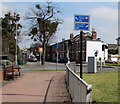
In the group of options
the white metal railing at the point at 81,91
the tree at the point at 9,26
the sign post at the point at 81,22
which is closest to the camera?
the white metal railing at the point at 81,91

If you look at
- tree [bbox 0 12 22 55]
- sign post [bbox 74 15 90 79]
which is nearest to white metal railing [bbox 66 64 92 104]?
sign post [bbox 74 15 90 79]

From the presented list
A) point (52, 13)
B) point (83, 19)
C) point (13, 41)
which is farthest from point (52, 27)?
point (83, 19)

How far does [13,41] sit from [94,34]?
105ft

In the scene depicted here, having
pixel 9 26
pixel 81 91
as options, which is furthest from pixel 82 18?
pixel 9 26

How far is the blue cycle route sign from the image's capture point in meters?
9.01

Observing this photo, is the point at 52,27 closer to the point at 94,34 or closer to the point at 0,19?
the point at 0,19

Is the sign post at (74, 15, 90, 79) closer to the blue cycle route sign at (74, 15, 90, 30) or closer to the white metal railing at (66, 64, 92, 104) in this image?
the blue cycle route sign at (74, 15, 90, 30)

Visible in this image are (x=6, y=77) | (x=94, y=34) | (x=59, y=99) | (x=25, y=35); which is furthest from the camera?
(x=94, y=34)

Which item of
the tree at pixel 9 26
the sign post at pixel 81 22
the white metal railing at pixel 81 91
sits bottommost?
the white metal railing at pixel 81 91

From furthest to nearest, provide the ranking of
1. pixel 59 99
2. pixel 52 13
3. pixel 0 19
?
1. pixel 0 19
2. pixel 52 13
3. pixel 59 99

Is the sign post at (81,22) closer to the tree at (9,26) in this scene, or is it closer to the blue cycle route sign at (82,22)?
the blue cycle route sign at (82,22)

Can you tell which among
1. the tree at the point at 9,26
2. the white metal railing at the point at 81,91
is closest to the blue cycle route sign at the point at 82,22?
the white metal railing at the point at 81,91

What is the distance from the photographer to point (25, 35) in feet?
152

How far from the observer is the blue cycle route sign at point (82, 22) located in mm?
9010
